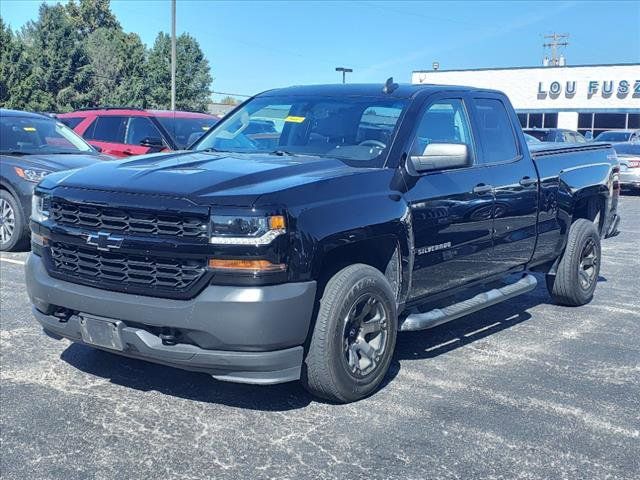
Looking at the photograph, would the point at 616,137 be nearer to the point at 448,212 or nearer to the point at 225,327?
the point at 448,212

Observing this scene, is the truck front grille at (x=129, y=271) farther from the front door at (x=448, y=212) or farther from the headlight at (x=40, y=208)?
the front door at (x=448, y=212)

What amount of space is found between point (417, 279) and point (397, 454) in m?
1.42

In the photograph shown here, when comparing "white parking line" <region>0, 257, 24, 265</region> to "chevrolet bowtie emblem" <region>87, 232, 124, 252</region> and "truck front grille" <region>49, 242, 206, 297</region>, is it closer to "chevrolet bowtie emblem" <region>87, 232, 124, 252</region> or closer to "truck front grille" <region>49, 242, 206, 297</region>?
"truck front grille" <region>49, 242, 206, 297</region>

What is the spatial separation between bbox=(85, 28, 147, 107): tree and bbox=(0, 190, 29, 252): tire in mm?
50092

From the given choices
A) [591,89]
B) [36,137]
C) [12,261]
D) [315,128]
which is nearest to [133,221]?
[315,128]

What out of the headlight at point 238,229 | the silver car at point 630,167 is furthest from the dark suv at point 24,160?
the silver car at point 630,167

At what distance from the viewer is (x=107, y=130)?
12750 millimetres

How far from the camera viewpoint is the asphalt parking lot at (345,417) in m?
3.73

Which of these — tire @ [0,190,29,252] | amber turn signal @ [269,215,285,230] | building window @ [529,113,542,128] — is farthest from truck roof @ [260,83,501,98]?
building window @ [529,113,542,128]

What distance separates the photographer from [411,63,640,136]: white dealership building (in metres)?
39.3

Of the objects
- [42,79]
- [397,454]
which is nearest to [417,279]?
[397,454]

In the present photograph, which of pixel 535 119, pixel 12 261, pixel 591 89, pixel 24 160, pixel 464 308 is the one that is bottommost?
pixel 12 261

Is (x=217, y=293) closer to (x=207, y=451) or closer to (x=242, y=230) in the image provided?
(x=242, y=230)

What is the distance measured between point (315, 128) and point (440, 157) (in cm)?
97
